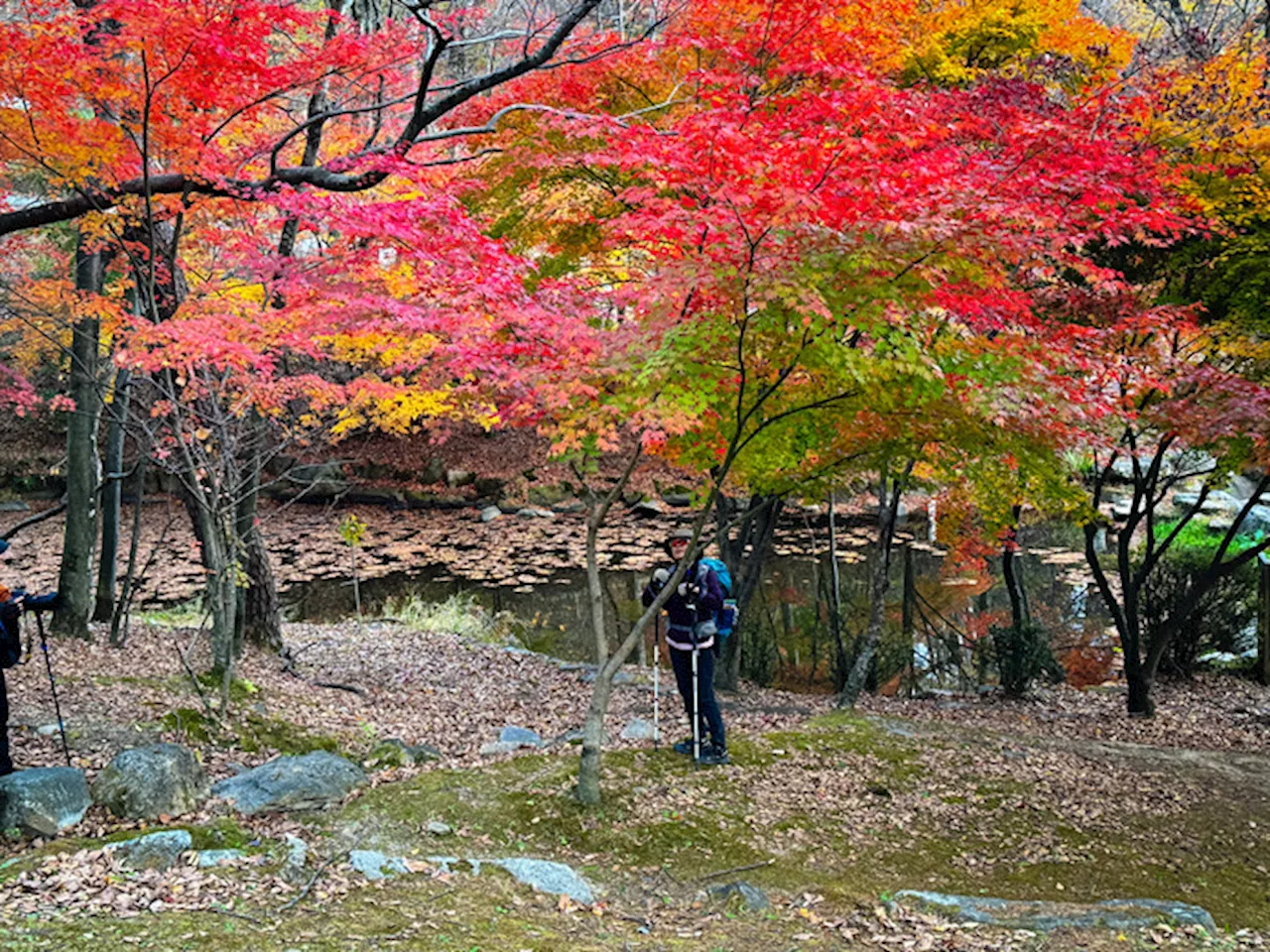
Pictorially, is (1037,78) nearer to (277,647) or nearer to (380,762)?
(380,762)

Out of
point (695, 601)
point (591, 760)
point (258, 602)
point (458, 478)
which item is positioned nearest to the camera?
point (591, 760)

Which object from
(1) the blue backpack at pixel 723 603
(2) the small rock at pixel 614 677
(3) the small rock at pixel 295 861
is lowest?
(2) the small rock at pixel 614 677

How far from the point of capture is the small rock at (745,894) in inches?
163

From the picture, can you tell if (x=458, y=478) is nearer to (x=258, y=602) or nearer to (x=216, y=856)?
(x=258, y=602)

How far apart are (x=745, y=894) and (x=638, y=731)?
125 inches

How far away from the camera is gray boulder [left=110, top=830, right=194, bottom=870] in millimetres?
3744

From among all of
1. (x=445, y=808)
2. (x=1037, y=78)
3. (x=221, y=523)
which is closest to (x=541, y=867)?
(x=445, y=808)

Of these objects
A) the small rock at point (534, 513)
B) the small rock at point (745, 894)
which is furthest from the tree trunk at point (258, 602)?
the small rock at point (534, 513)

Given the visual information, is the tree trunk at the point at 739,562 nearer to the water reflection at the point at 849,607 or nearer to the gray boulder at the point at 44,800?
the water reflection at the point at 849,607

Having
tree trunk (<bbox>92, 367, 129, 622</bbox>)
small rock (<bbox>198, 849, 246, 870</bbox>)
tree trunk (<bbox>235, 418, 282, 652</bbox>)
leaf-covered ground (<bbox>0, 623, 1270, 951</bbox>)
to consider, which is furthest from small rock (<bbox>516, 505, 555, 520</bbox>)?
small rock (<bbox>198, 849, 246, 870</bbox>)

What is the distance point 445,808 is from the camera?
196 inches

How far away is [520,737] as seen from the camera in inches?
284

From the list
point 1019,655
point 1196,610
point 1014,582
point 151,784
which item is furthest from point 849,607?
point 151,784

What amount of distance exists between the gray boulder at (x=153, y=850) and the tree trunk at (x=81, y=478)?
4910 mm
